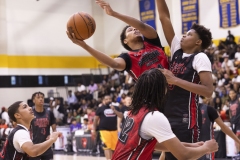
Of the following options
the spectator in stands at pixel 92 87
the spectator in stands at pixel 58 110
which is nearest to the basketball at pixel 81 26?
the spectator in stands at pixel 58 110

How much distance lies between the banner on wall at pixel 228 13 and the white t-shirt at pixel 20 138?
14.9m

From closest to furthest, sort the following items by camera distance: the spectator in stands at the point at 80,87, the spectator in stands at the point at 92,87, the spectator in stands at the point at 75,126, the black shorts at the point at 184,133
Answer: the black shorts at the point at 184,133, the spectator in stands at the point at 75,126, the spectator in stands at the point at 92,87, the spectator in stands at the point at 80,87

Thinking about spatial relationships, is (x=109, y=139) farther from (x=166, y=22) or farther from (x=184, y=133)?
(x=184, y=133)

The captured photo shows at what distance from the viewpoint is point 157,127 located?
3307 millimetres

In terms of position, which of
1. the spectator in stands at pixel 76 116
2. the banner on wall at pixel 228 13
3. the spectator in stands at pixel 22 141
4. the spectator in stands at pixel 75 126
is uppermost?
the banner on wall at pixel 228 13

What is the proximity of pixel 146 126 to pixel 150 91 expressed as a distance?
26 cm

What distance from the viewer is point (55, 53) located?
2431 cm

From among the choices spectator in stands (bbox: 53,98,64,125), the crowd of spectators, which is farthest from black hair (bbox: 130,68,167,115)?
spectator in stands (bbox: 53,98,64,125)

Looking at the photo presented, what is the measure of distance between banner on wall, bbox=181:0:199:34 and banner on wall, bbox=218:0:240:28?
121 cm

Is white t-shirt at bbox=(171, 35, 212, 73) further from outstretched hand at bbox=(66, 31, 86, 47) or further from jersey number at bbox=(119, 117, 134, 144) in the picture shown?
jersey number at bbox=(119, 117, 134, 144)

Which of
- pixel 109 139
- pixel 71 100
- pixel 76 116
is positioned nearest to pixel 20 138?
pixel 109 139

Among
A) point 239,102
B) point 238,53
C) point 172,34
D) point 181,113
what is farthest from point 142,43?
point 238,53

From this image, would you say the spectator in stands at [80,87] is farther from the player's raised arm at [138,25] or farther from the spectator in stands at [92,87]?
the player's raised arm at [138,25]

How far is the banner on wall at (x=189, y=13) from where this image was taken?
20.1 metres
